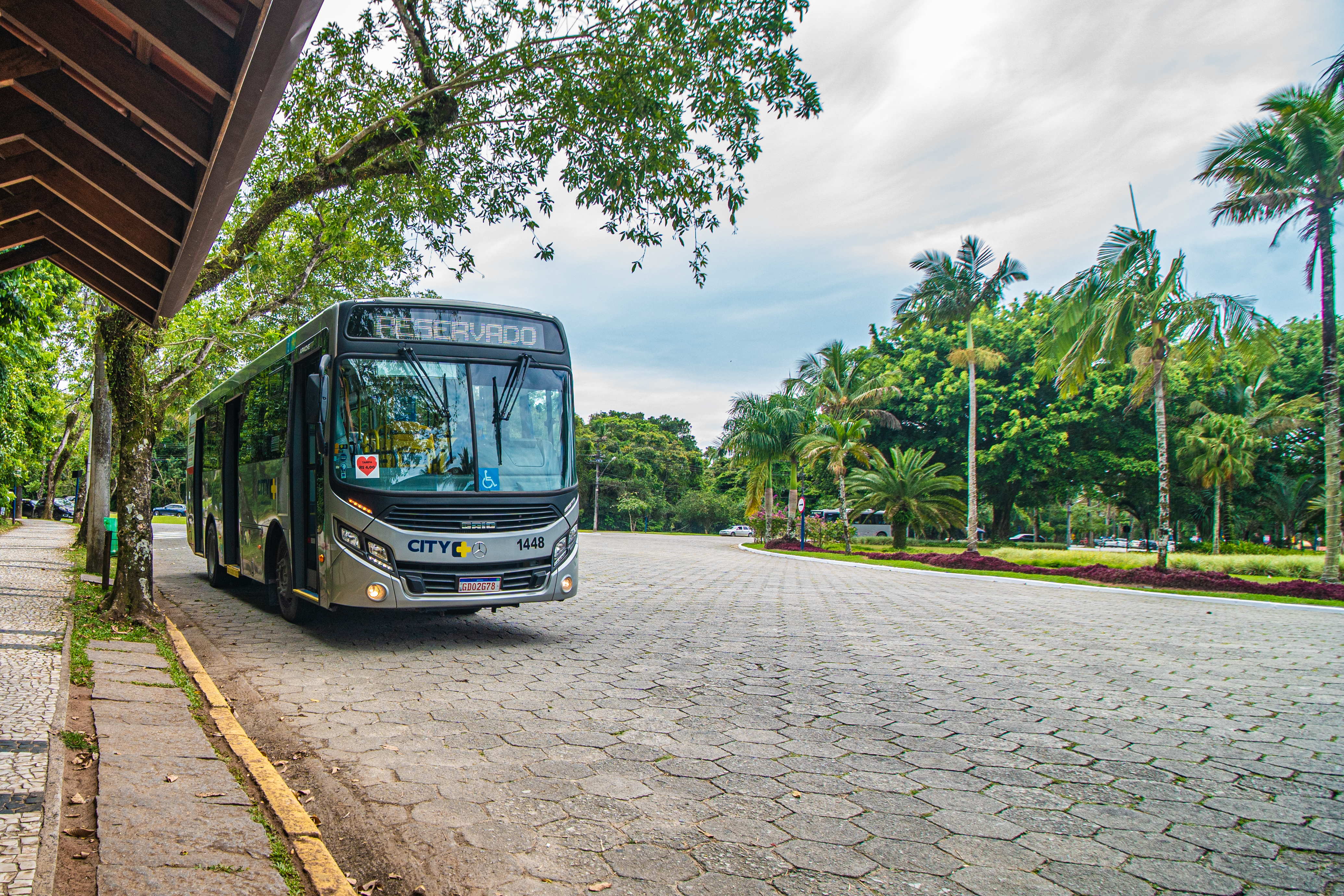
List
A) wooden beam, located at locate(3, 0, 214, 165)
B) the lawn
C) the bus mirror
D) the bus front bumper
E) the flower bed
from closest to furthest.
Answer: wooden beam, located at locate(3, 0, 214, 165)
the bus front bumper
the bus mirror
the lawn
the flower bed

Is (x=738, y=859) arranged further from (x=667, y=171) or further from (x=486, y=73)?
(x=486, y=73)

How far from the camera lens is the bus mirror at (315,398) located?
25.6ft

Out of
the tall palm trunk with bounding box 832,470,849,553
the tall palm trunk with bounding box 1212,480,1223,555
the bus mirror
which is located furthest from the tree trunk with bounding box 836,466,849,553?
the bus mirror

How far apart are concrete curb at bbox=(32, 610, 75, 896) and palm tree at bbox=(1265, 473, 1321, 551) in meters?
50.2

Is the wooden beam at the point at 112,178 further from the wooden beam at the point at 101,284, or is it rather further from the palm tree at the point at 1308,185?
the palm tree at the point at 1308,185

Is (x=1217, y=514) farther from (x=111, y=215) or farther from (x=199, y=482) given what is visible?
(x=111, y=215)

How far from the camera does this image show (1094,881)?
3.20 metres

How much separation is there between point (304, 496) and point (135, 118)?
15.0 ft

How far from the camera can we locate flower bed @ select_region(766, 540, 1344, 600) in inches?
640

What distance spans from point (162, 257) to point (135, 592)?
3.95m

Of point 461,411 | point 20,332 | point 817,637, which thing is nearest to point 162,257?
point 461,411

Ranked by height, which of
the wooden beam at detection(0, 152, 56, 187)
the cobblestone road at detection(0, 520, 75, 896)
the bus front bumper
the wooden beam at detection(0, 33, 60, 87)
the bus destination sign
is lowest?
the cobblestone road at detection(0, 520, 75, 896)

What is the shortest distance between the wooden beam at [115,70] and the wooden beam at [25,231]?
7.31 feet

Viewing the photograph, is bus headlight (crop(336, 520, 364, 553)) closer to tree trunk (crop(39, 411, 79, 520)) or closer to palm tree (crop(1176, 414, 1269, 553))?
tree trunk (crop(39, 411, 79, 520))
